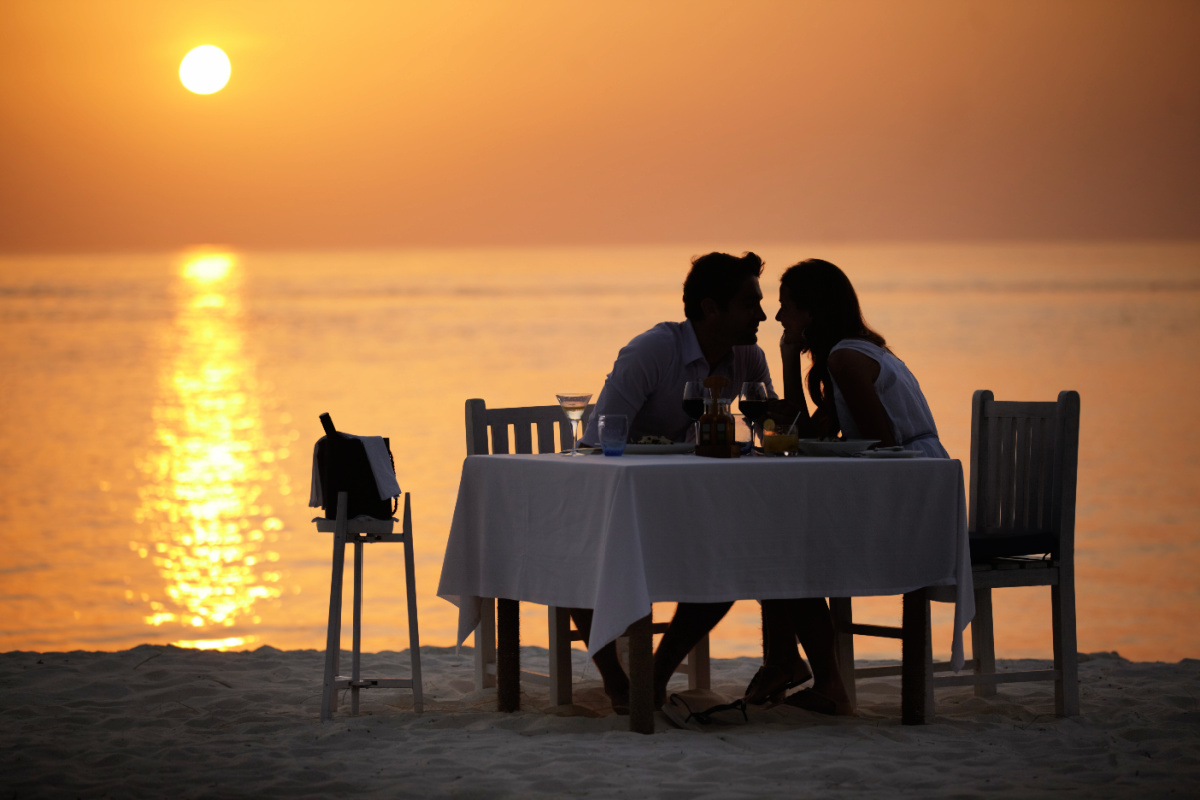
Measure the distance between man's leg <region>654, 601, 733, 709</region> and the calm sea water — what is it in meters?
1.90

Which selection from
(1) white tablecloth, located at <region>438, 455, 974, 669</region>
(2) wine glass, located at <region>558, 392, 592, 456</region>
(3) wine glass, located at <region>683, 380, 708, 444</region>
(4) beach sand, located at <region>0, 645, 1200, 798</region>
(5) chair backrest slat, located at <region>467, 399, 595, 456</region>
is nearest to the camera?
(4) beach sand, located at <region>0, 645, 1200, 798</region>

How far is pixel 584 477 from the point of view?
11.0 feet

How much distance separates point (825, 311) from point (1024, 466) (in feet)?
2.42

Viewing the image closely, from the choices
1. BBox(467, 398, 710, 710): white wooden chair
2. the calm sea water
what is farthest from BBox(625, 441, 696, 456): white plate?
the calm sea water

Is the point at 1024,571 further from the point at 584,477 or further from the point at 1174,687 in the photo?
the point at 584,477

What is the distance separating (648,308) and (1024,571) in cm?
2435

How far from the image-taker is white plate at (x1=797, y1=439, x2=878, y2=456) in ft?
11.6

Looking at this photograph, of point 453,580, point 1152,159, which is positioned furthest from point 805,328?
point 1152,159

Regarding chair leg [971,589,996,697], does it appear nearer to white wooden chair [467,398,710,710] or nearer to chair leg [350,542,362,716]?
white wooden chair [467,398,710,710]

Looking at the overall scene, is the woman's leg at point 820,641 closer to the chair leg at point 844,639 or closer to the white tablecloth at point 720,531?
the chair leg at point 844,639

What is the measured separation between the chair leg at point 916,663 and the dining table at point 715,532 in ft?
0.28

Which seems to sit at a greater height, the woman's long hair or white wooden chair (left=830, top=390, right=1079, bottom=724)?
the woman's long hair

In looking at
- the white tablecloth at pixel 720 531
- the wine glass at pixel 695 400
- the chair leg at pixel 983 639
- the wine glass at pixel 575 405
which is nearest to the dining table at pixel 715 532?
the white tablecloth at pixel 720 531

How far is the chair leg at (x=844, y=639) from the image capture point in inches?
147
